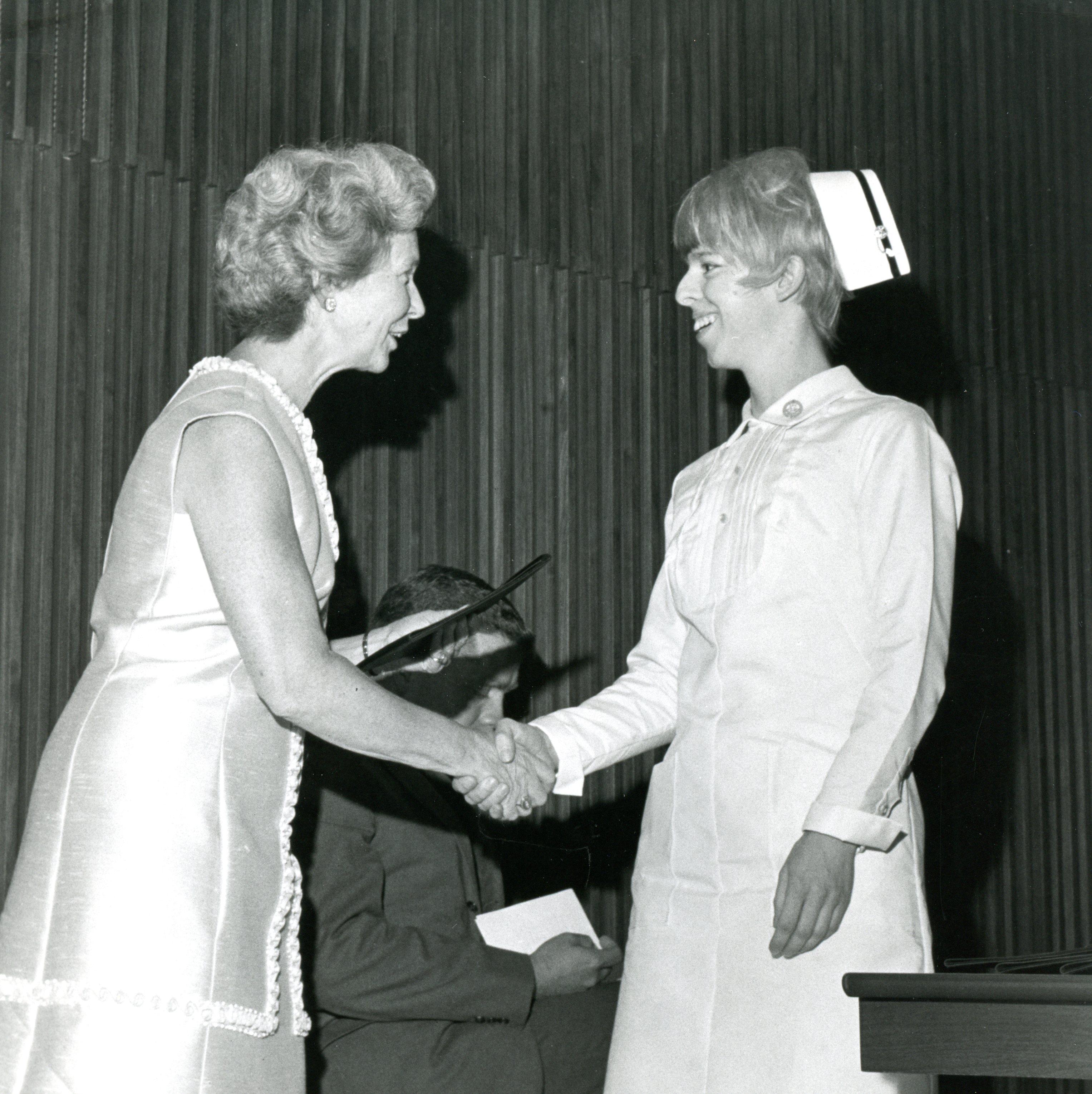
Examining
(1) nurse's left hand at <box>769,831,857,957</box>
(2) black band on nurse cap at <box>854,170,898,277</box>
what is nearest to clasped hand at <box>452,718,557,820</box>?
(1) nurse's left hand at <box>769,831,857,957</box>

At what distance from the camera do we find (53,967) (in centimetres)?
184

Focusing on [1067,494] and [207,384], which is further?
[1067,494]

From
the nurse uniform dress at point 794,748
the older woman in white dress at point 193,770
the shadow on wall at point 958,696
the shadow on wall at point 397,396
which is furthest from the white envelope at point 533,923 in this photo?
the shadow on wall at point 958,696

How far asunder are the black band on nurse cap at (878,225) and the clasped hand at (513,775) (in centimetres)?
93

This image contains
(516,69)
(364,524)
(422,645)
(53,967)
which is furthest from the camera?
(516,69)

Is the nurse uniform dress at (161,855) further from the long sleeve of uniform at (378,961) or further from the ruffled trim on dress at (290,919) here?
the long sleeve of uniform at (378,961)

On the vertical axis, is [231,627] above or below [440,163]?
below

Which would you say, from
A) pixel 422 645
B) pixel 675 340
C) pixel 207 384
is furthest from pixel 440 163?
pixel 207 384

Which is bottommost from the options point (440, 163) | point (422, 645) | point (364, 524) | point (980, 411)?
point (422, 645)

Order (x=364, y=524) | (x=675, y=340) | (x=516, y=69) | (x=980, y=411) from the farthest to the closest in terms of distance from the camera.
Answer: (x=980, y=411), (x=675, y=340), (x=516, y=69), (x=364, y=524)

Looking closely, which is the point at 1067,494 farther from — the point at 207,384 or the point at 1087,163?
the point at 207,384

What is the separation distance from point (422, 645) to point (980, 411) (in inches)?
91.6

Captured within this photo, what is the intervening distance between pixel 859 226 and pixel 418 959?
1430 mm

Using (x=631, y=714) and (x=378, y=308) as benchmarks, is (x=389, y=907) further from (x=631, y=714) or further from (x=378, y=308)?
(x=378, y=308)
